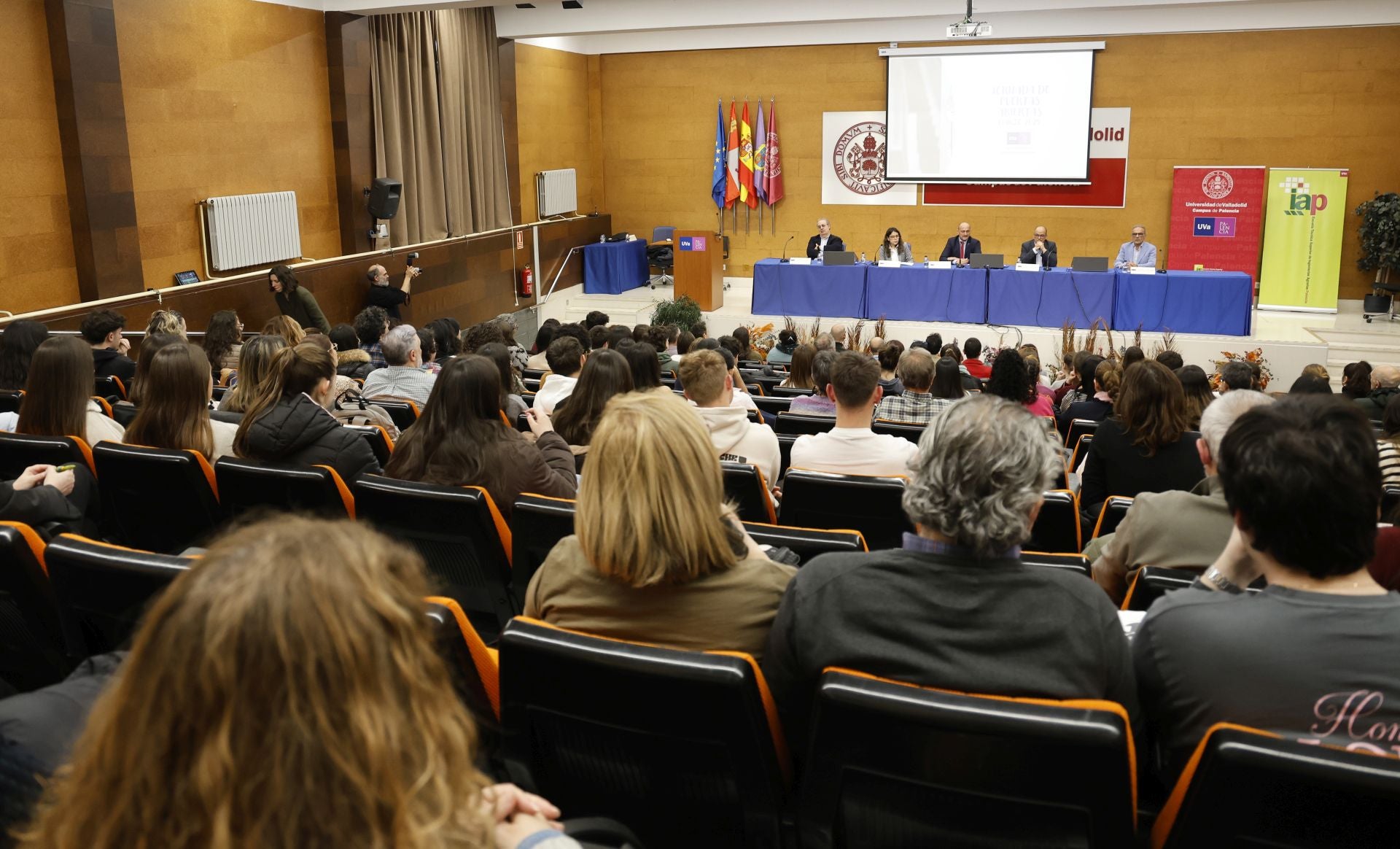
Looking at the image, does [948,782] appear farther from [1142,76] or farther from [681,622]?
[1142,76]

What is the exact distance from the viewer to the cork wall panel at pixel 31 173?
679cm

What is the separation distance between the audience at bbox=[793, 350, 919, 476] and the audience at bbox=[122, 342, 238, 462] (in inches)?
78.7

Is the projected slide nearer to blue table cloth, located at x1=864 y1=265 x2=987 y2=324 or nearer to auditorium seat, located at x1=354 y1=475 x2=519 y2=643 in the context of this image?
blue table cloth, located at x1=864 y1=265 x2=987 y2=324

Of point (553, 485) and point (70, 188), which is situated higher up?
point (70, 188)

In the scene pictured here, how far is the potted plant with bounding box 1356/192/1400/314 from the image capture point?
37.7 feet

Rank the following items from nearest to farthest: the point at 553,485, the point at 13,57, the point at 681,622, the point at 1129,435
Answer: the point at 681,622, the point at 553,485, the point at 1129,435, the point at 13,57

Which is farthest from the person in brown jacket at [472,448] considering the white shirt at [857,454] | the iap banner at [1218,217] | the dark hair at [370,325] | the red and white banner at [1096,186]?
the iap banner at [1218,217]

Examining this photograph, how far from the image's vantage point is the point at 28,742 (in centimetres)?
117

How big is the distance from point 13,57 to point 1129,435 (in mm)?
7108

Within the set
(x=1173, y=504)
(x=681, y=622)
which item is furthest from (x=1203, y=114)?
(x=681, y=622)

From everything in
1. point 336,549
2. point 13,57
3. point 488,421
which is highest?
point 13,57

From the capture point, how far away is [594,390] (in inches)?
150

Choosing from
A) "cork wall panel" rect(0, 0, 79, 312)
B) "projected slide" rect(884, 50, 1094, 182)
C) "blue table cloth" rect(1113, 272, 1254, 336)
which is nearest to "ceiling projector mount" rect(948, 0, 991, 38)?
"blue table cloth" rect(1113, 272, 1254, 336)

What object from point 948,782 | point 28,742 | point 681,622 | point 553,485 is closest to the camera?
point 28,742
